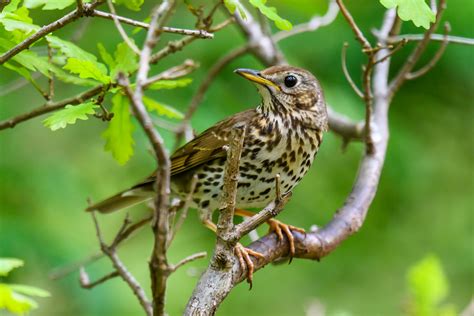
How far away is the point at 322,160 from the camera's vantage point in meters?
5.86

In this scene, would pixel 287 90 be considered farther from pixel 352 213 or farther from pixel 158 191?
pixel 158 191

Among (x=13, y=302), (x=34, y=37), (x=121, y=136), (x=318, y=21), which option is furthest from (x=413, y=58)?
(x=13, y=302)

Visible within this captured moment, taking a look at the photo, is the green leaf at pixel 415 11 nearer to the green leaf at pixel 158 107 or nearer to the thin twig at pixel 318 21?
the green leaf at pixel 158 107

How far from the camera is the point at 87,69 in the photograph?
9.13ft

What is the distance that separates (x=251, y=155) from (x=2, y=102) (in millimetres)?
1840

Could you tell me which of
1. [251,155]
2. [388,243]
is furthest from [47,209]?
[388,243]

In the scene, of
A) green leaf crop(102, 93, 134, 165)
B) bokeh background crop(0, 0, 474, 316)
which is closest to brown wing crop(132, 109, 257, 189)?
bokeh background crop(0, 0, 474, 316)

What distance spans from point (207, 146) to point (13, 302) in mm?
2589

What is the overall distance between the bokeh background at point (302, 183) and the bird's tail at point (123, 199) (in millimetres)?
325

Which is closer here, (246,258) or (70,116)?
(70,116)

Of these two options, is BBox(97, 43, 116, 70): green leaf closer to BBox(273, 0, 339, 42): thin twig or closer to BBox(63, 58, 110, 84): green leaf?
BBox(63, 58, 110, 84): green leaf

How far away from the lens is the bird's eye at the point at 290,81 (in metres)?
4.36

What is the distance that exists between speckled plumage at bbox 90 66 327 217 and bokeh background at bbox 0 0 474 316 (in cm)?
47

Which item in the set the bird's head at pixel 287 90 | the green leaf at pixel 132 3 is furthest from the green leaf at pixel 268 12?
the bird's head at pixel 287 90
